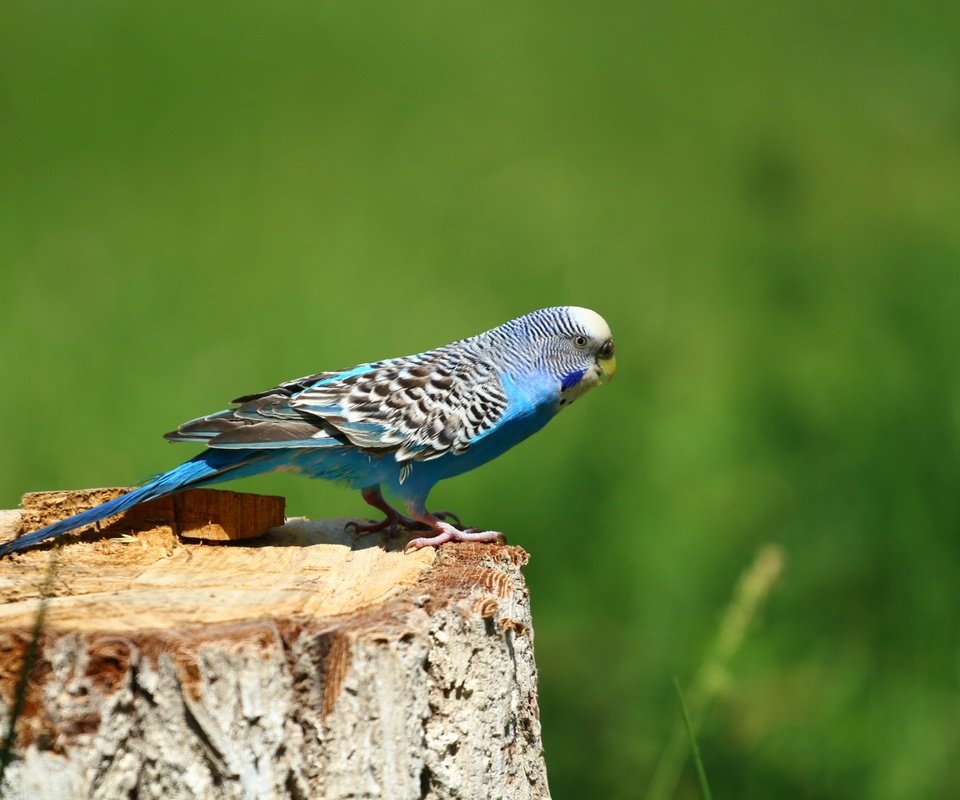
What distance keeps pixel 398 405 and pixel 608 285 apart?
518 centimetres

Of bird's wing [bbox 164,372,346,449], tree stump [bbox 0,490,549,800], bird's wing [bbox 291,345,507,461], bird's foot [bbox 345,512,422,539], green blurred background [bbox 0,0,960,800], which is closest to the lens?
tree stump [bbox 0,490,549,800]

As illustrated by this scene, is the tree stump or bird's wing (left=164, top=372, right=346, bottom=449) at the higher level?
bird's wing (left=164, top=372, right=346, bottom=449)

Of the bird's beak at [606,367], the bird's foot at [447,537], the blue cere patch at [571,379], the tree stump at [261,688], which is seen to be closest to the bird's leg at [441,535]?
the bird's foot at [447,537]

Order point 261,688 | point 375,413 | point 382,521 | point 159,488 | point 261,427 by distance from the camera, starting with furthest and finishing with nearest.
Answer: point 382,521, point 375,413, point 261,427, point 159,488, point 261,688

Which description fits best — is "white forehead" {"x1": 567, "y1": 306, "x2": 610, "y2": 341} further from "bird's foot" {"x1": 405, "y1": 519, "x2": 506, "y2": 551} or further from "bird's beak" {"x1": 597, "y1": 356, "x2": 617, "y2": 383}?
"bird's foot" {"x1": 405, "y1": 519, "x2": 506, "y2": 551}

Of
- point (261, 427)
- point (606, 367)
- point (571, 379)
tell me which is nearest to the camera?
point (261, 427)

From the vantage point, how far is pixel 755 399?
753 centimetres

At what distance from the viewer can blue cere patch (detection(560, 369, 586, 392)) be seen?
4387 millimetres

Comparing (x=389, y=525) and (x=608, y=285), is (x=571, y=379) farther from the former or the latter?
(x=608, y=285)

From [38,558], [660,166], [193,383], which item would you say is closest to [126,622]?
[38,558]

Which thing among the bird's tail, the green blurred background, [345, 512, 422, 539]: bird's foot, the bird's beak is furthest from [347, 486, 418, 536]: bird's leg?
the green blurred background

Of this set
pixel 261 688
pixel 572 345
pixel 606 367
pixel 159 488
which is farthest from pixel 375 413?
pixel 261 688

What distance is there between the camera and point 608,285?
353 inches

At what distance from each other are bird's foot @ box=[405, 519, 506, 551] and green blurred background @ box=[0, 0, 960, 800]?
1.77 m
